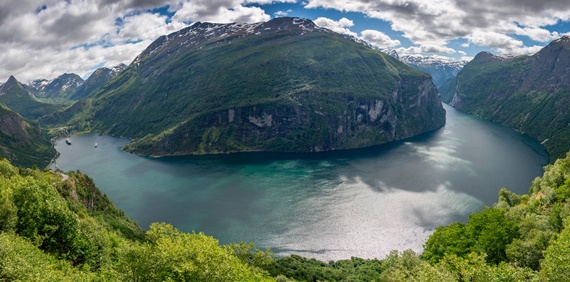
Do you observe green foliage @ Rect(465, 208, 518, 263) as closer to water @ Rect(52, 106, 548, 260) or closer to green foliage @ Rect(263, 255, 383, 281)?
green foliage @ Rect(263, 255, 383, 281)

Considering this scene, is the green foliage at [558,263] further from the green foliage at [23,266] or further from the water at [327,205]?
the water at [327,205]

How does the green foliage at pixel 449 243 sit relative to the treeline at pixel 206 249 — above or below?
below

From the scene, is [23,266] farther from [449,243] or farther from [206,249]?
[449,243]

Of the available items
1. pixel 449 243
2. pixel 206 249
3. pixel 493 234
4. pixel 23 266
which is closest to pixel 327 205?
pixel 449 243

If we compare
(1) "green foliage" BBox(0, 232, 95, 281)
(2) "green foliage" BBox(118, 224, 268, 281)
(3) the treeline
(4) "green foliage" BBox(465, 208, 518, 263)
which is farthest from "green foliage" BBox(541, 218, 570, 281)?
(1) "green foliage" BBox(0, 232, 95, 281)

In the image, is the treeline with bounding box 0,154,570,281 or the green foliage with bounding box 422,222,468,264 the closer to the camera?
the treeline with bounding box 0,154,570,281

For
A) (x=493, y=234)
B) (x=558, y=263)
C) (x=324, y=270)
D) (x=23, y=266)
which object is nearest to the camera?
(x=23, y=266)

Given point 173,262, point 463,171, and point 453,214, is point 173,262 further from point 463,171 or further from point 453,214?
point 463,171

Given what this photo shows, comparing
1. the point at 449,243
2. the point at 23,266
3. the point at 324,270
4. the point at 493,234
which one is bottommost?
the point at 324,270

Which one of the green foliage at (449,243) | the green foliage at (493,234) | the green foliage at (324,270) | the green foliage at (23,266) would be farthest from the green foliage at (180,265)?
the green foliage at (324,270)
